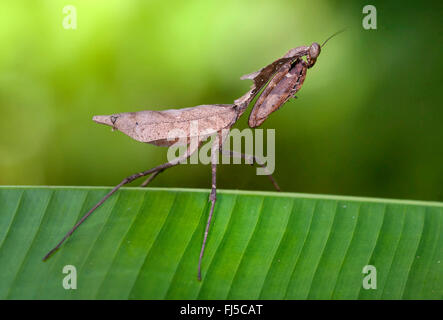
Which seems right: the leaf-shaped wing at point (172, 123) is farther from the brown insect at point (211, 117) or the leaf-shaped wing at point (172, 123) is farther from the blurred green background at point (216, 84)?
the blurred green background at point (216, 84)

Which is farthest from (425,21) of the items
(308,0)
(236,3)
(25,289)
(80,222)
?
(25,289)

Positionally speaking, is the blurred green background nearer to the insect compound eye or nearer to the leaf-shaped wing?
the leaf-shaped wing

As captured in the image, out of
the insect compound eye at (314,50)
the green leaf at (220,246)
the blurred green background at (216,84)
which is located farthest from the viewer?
the blurred green background at (216,84)

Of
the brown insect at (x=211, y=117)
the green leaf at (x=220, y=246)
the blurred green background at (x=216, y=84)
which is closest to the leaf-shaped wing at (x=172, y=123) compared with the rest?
the brown insect at (x=211, y=117)

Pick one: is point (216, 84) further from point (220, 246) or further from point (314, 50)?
point (220, 246)

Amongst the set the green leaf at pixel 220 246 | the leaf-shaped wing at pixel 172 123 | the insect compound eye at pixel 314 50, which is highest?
the insect compound eye at pixel 314 50

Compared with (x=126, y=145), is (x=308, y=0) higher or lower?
higher

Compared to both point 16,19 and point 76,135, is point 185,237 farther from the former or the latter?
point 16,19
